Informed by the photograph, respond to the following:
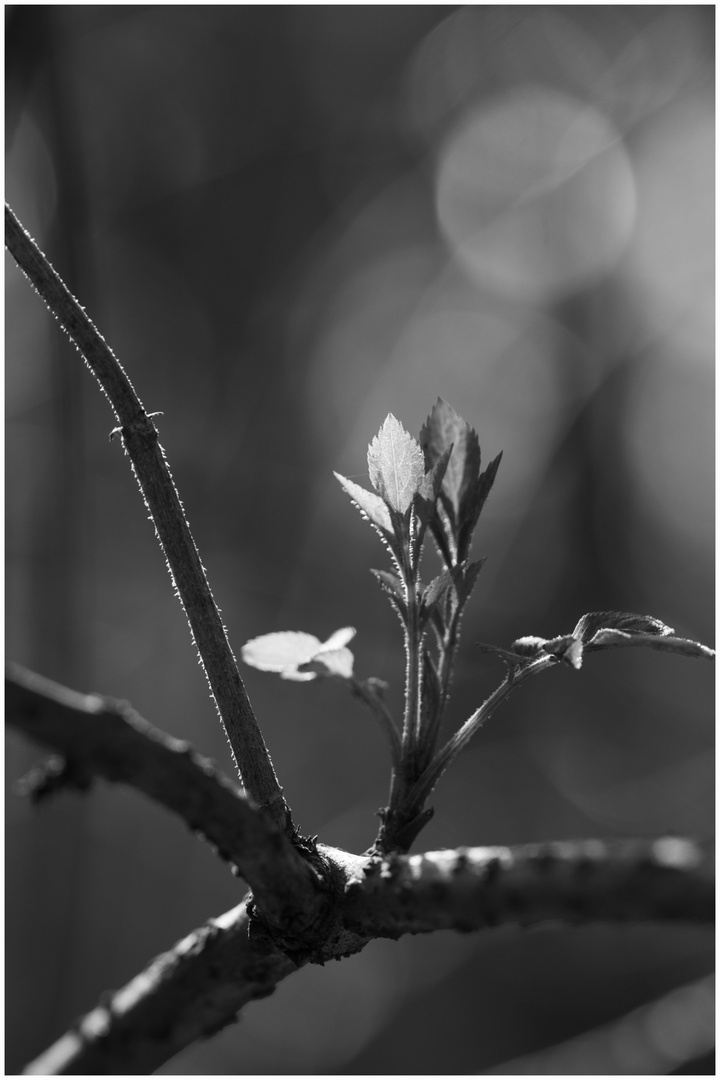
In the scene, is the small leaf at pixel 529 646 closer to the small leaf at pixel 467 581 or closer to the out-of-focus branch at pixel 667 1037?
the small leaf at pixel 467 581

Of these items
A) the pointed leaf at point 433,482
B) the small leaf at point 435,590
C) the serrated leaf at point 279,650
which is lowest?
the serrated leaf at point 279,650

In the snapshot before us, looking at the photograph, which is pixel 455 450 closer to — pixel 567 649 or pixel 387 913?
pixel 567 649

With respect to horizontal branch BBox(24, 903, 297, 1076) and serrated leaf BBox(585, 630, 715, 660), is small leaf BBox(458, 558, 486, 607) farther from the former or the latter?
horizontal branch BBox(24, 903, 297, 1076)

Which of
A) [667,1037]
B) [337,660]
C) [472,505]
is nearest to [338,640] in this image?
[337,660]

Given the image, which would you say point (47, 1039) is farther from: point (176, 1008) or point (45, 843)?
point (176, 1008)

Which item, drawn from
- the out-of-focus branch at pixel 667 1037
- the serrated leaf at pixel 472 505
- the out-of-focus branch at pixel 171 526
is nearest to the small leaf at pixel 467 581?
the serrated leaf at pixel 472 505

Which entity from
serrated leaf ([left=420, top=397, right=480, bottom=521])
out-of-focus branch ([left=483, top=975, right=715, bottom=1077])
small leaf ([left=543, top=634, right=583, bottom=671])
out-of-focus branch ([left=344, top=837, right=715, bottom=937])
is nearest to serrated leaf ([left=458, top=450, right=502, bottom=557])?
serrated leaf ([left=420, top=397, right=480, bottom=521])
